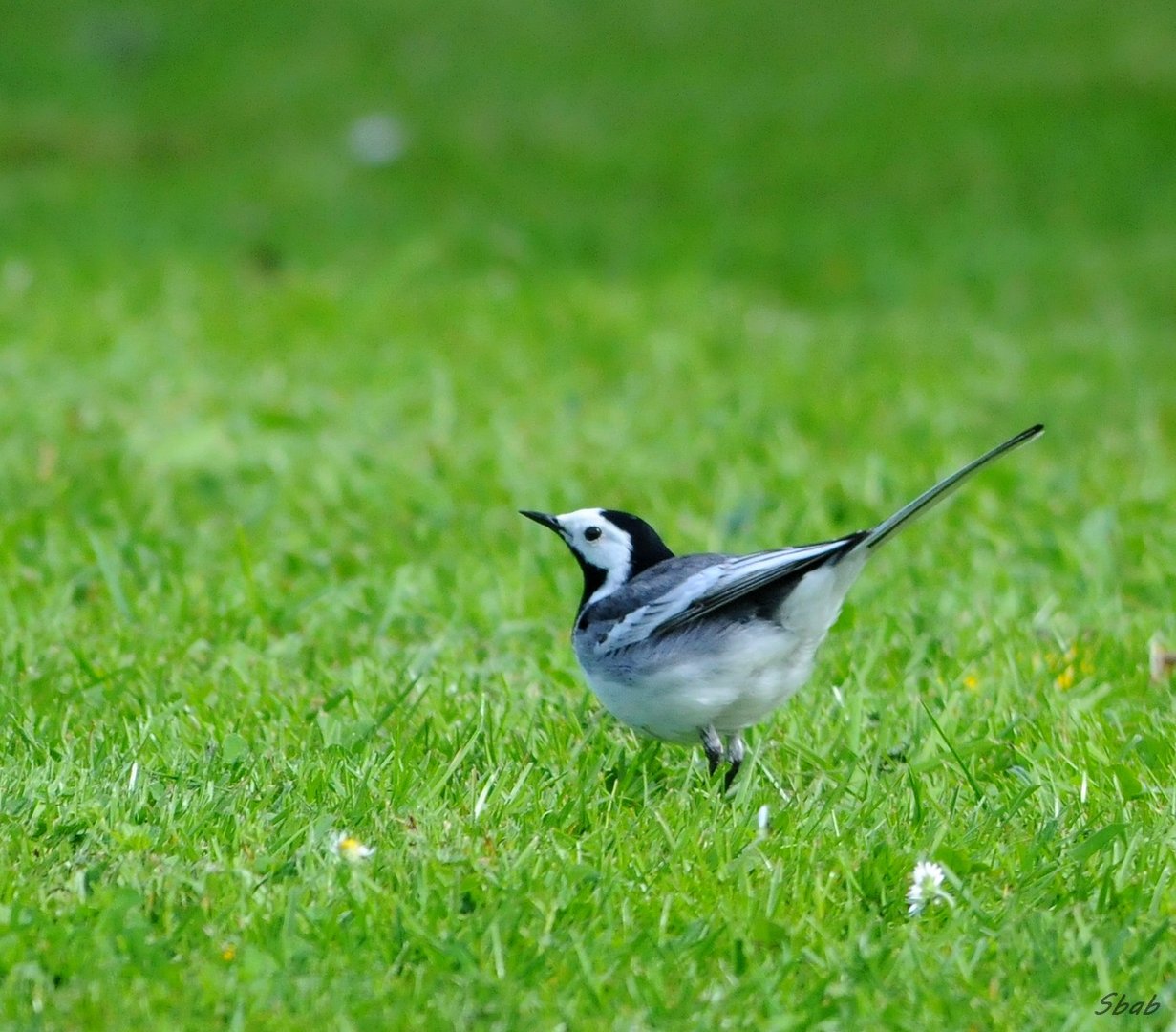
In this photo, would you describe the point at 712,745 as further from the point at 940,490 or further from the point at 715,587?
the point at 940,490

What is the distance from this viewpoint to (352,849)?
312cm

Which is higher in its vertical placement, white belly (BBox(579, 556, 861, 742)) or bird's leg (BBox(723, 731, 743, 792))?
white belly (BBox(579, 556, 861, 742))

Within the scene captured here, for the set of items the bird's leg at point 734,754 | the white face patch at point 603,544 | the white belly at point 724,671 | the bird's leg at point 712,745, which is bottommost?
the bird's leg at point 734,754

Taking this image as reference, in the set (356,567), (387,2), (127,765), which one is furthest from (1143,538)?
(387,2)

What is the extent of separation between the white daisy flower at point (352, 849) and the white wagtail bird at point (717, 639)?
724 millimetres

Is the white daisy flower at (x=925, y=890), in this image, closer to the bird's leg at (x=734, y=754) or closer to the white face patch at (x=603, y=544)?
the bird's leg at (x=734, y=754)

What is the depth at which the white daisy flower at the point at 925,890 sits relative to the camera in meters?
3.06

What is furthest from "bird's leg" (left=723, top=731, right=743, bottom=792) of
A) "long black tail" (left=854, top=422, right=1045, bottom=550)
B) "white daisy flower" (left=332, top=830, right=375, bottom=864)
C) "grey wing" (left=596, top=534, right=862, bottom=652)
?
"white daisy flower" (left=332, top=830, right=375, bottom=864)

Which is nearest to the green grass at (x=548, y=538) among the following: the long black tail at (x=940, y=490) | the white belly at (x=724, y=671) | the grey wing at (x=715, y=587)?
the white belly at (x=724, y=671)

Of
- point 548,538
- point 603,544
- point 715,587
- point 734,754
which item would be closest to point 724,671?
point 715,587

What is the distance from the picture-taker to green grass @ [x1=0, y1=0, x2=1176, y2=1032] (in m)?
2.88

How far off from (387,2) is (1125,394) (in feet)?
39.1

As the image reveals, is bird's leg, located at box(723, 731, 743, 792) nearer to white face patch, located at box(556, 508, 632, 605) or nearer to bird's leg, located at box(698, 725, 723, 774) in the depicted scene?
bird's leg, located at box(698, 725, 723, 774)

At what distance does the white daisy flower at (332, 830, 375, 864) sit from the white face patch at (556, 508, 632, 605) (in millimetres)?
985
